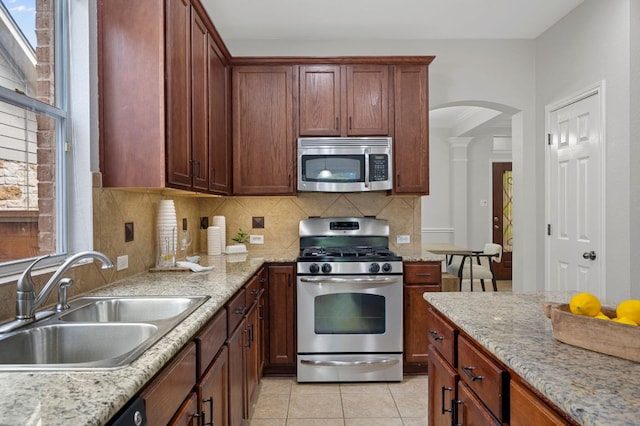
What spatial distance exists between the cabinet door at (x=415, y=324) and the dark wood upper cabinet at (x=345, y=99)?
4.30ft

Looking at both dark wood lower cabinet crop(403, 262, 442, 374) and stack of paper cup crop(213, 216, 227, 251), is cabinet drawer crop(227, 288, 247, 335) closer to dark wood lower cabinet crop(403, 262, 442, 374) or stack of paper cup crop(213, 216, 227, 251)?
stack of paper cup crop(213, 216, 227, 251)

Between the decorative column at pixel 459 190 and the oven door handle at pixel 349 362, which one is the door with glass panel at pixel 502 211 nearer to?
the decorative column at pixel 459 190

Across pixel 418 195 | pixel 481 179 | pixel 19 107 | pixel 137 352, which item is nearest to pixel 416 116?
pixel 418 195

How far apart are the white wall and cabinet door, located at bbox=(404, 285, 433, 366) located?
1276mm

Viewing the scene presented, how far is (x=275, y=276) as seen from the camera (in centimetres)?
311

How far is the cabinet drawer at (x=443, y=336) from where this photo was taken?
1.49 m

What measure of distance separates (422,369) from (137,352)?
2613 millimetres

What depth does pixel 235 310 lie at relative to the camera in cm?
204

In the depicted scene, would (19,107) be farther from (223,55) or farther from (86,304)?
(223,55)

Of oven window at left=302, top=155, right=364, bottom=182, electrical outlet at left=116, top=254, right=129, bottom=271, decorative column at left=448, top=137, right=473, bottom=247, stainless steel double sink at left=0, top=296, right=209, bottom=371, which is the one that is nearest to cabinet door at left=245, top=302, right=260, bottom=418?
electrical outlet at left=116, top=254, right=129, bottom=271

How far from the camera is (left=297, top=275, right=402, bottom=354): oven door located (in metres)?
3.05

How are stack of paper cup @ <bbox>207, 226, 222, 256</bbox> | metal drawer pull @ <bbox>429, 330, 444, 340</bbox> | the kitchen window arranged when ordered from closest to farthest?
the kitchen window
metal drawer pull @ <bbox>429, 330, 444, 340</bbox>
stack of paper cup @ <bbox>207, 226, 222, 256</bbox>

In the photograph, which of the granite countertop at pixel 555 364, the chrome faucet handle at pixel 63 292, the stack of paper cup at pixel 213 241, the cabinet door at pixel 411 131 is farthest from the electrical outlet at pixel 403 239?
the chrome faucet handle at pixel 63 292

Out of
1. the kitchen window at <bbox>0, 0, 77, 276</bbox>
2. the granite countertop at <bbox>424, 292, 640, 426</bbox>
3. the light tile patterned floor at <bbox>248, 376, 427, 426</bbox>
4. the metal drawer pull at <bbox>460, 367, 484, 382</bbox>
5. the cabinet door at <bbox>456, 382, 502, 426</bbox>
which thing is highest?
the kitchen window at <bbox>0, 0, 77, 276</bbox>
